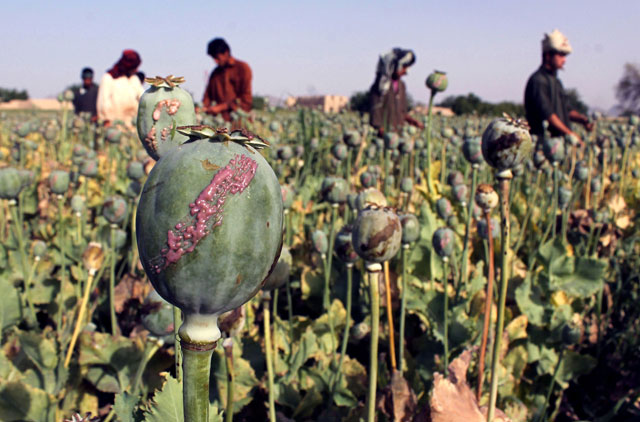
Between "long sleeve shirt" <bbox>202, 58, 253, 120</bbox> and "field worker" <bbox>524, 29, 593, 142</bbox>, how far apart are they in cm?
253

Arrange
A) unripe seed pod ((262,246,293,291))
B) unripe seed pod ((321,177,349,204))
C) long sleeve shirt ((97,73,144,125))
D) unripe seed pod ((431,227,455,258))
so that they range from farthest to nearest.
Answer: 1. long sleeve shirt ((97,73,144,125))
2. unripe seed pod ((321,177,349,204))
3. unripe seed pod ((431,227,455,258))
4. unripe seed pod ((262,246,293,291))

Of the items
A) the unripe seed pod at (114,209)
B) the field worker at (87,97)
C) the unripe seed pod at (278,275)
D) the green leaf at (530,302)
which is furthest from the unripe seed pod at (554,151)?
the field worker at (87,97)

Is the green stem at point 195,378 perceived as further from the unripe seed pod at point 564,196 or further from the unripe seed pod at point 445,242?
the unripe seed pod at point 564,196

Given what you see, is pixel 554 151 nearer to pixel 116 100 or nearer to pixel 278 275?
pixel 278 275

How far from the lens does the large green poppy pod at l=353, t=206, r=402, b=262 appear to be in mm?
930

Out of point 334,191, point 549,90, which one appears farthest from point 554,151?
point 549,90

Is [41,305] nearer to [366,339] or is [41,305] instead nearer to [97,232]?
[97,232]

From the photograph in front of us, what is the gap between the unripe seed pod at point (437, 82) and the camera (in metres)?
1.93

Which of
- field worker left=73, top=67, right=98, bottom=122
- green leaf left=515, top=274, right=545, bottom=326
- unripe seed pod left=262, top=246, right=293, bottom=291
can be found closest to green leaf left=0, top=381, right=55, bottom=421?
unripe seed pod left=262, top=246, right=293, bottom=291

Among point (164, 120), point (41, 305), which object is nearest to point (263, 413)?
point (41, 305)

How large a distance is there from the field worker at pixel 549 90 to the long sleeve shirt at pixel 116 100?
3.44 metres

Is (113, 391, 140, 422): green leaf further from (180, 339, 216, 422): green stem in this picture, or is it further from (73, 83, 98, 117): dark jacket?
(73, 83, 98, 117): dark jacket

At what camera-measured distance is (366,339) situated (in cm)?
204

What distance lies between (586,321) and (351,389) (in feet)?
3.78
